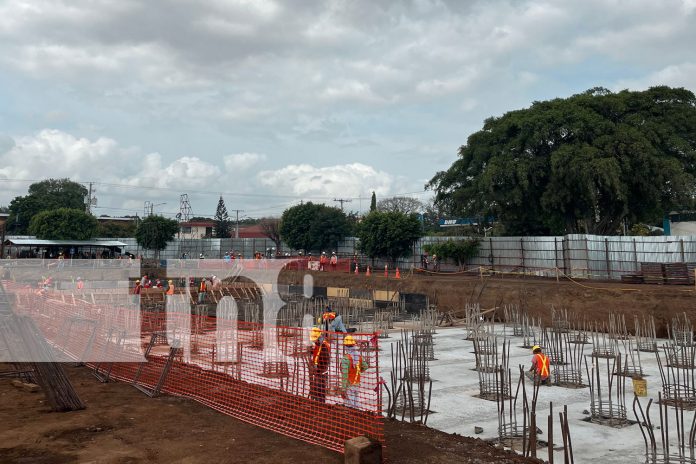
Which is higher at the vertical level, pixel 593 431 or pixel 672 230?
pixel 672 230

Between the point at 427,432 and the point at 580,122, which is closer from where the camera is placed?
the point at 427,432

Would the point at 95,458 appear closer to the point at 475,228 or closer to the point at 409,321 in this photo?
the point at 409,321

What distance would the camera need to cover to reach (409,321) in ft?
80.2

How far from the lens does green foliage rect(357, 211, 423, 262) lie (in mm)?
39938

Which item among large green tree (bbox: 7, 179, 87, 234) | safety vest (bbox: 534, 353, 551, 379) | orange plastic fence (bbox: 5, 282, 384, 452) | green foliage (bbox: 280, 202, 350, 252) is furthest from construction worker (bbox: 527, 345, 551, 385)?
large green tree (bbox: 7, 179, 87, 234)

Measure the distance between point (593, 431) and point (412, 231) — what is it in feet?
103

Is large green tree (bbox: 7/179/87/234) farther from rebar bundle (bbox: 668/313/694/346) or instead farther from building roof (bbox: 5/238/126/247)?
rebar bundle (bbox: 668/313/694/346)

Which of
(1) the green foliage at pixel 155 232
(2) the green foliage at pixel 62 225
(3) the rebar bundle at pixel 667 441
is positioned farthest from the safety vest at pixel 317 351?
(2) the green foliage at pixel 62 225

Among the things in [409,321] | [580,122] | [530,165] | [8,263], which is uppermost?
[580,122]

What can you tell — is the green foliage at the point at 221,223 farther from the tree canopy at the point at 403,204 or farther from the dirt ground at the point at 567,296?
the dirt ground at the point at 567,296

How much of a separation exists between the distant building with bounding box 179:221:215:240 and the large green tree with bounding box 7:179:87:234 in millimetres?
17722

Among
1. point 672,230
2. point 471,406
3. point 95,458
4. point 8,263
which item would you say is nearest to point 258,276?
point 8,263

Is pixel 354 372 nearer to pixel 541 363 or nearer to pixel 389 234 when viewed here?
pixel 541 363

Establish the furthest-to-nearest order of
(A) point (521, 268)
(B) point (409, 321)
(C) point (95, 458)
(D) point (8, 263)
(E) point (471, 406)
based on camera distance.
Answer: (D) point (8, 263), (A) point (521, 268), (B) point (409, 321), (E) point (471, 406), (C) point (95, 458)
